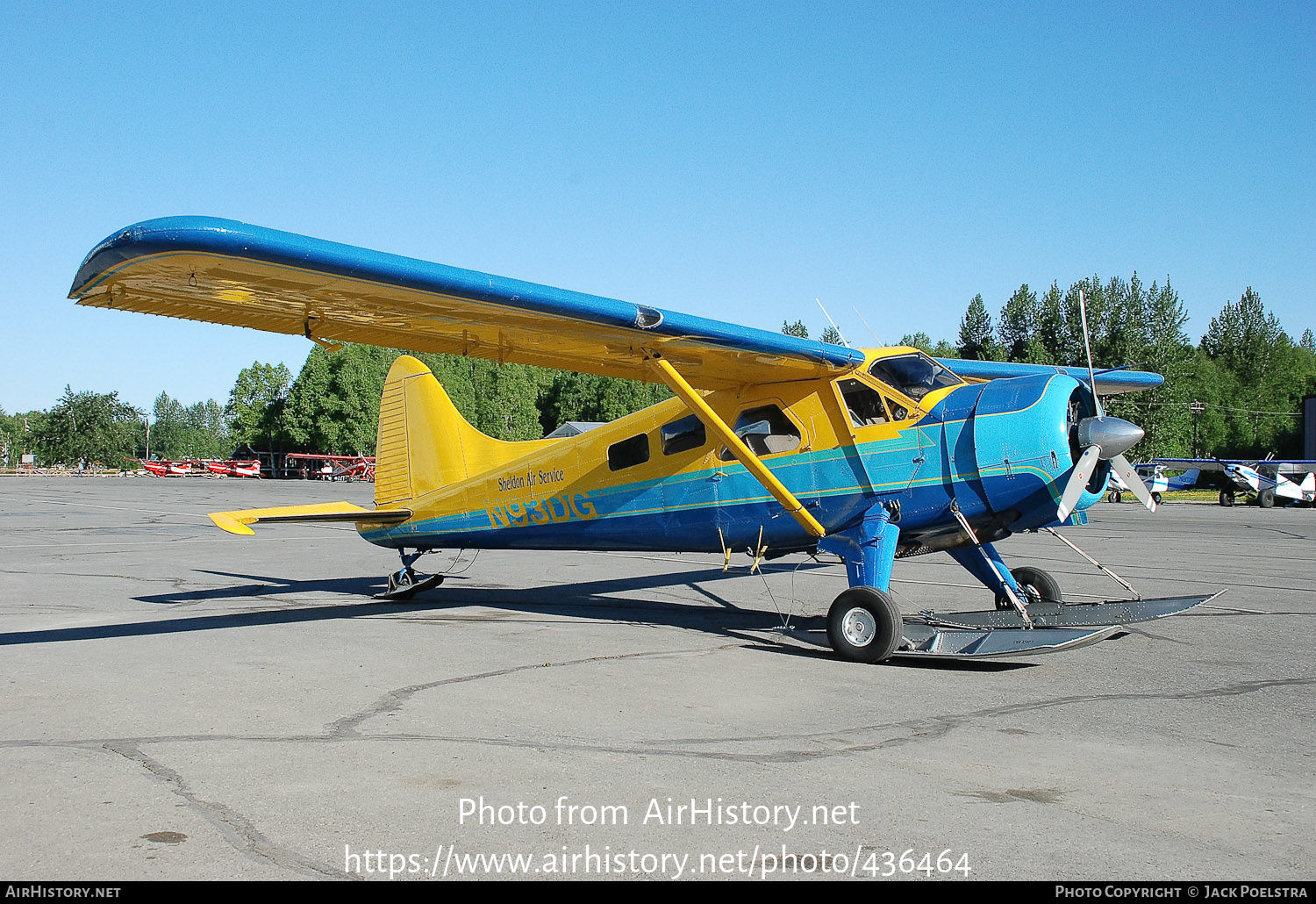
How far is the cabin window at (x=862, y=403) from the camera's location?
8.95m

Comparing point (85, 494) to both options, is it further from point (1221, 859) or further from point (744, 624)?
point (1221, 859)

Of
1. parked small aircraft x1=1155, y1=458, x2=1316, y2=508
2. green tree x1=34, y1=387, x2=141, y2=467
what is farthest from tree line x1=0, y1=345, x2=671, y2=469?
parked small aircraft x1=1155, y1=458, x2=1316, y2=508

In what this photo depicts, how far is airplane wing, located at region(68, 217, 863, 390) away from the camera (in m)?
5.89

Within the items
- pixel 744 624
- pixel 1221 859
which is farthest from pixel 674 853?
pixel 744 624

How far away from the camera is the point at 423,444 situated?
12453 mm

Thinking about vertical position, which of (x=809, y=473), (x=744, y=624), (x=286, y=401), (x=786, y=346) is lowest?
(x=744, y=624)

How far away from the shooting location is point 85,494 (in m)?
48.2

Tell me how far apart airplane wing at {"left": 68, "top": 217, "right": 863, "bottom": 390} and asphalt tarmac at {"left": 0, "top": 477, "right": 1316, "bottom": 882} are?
2.79 meters

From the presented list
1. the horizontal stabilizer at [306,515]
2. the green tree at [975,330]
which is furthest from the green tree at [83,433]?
the horizontal stabilizer at [306,515]

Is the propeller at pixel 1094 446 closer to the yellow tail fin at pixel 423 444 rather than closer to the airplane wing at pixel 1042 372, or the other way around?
the airplane wing at pixel 1042 372

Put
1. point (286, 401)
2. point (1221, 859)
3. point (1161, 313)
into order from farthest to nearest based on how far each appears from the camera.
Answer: point (286, 401)
point (1161, 313)
point (1221, 859)

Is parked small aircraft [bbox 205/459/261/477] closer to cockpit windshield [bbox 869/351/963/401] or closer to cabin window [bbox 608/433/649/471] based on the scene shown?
cabin window [bbox 608/433/649/471]

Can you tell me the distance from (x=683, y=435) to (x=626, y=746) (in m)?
5.07

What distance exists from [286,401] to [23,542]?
3195 inches
